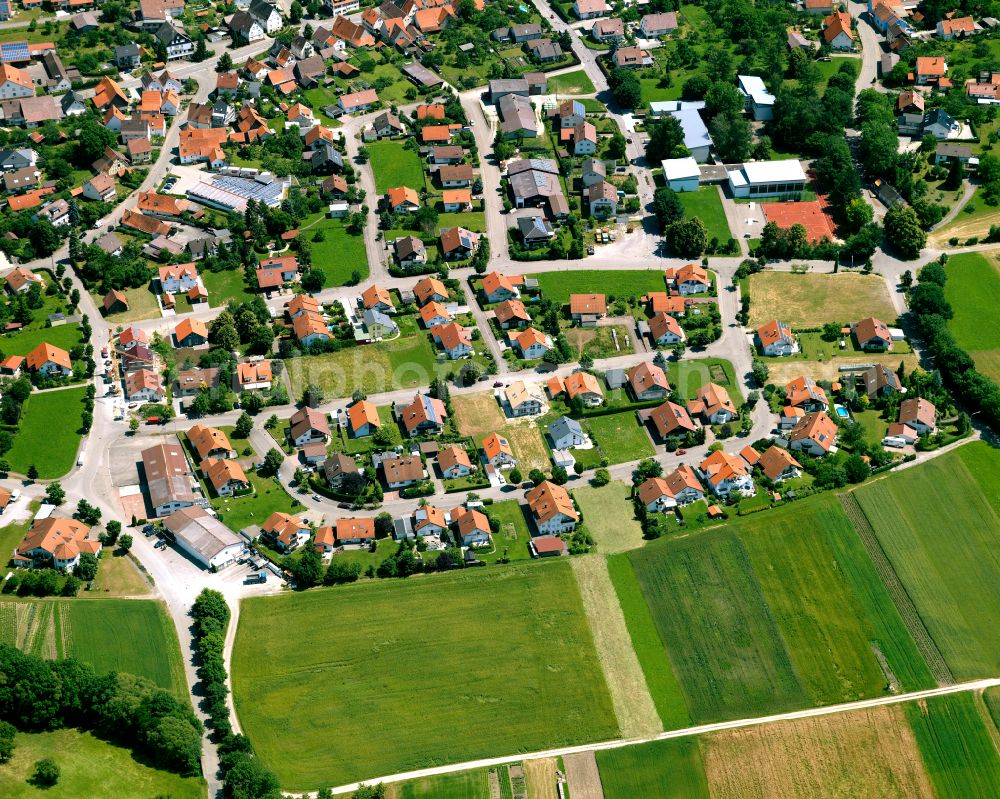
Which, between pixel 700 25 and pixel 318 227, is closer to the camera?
pixel 318 227

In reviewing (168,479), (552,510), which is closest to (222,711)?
(168,479)

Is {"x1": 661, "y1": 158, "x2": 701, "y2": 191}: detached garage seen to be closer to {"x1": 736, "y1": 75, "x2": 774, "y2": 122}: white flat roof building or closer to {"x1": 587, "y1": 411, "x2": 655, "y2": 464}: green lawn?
{"x1": 736, "y1": 75, "x2": 774, "y2": 122}: white flat roof building

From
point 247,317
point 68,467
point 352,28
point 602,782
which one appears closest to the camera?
point 602,782

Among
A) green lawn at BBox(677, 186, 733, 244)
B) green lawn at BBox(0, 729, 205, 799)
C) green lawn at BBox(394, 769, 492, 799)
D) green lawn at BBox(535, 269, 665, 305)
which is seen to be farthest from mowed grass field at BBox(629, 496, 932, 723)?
green lawn at BBox(677, 186, 733, 244)

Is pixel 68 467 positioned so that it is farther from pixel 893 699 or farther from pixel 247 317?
pixel 893 699

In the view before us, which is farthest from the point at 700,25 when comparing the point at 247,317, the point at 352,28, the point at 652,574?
the point at 652,574

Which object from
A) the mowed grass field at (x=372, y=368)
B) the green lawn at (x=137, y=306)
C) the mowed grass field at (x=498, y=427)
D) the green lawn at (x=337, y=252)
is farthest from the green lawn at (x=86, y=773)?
the green lawn at (x=337, y=252)

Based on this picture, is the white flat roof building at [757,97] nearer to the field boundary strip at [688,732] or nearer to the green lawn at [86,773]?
the field boundary strip at [688,732]
